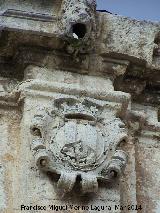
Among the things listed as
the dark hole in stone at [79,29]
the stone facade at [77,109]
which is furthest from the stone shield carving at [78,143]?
the dark hole in stone at [79,29]

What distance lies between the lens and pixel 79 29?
4891 mm

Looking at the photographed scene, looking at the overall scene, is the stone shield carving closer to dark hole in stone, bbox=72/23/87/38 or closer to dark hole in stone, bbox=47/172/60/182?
dark hole in stone, bbox=47/172/60/182

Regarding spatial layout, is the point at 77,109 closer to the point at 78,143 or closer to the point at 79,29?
the point at 78,143

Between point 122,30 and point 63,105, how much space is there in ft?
2.56

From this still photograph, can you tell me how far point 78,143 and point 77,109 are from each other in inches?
10.9

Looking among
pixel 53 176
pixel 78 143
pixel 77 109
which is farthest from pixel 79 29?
pixel 53 176

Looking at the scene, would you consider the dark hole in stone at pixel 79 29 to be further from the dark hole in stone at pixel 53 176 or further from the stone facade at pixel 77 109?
the dark hole in stone at pixel 53 176

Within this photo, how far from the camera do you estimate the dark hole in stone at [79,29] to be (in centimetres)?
485

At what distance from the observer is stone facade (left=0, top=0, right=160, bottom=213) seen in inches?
168

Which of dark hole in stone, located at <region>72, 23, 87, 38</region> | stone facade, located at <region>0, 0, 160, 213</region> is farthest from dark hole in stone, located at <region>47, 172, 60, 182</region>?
dark hole in stone, located at <region>72, 23, 87, 38</region>

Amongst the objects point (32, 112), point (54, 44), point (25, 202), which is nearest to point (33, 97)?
point (32, 112)

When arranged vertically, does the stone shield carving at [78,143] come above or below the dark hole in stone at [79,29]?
below

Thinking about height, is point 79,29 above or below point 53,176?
above

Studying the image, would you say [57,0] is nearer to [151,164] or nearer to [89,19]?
[89,19]
